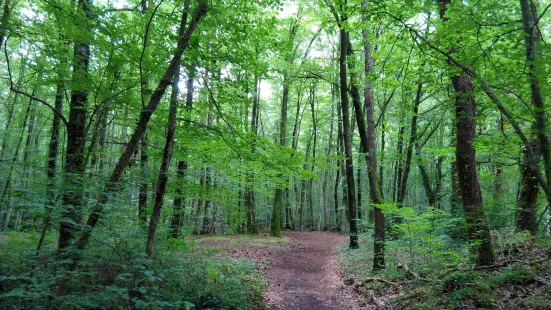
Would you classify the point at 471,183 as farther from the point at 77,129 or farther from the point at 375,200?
the point at 77,129

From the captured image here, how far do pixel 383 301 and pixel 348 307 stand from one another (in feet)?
2.55

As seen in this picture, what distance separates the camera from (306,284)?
28.6 feet

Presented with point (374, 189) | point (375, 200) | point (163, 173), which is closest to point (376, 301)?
point (375, 200)

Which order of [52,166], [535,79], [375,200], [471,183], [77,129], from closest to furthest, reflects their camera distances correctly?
1. [535,79]
2. [77,129]
3. [52,166]
4. [471,183]
5. [375,200]

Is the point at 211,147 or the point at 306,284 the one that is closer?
the point at 211,147

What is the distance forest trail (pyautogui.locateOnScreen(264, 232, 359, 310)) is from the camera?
700 cm

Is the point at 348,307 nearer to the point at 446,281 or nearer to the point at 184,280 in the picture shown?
the point at 446,281

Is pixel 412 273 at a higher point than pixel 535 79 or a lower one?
lower

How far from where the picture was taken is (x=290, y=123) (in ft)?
97.6

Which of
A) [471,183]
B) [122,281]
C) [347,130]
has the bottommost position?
[122,281]

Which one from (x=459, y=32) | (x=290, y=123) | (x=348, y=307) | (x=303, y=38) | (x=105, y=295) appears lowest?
(x=348, y=307)

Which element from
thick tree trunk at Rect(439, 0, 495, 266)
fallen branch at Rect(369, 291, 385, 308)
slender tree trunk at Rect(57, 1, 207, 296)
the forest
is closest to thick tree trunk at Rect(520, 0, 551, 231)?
the forest

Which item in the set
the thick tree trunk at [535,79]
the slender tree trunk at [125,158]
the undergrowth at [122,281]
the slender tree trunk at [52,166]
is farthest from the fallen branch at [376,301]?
the slender tree trunk at [52,166]

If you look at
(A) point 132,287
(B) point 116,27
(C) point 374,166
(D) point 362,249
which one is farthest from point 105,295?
(D) point 362,249
